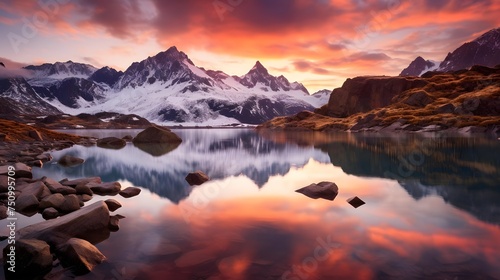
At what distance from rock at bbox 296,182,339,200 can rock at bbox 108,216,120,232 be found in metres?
12.1

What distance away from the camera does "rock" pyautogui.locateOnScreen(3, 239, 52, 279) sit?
10578mm

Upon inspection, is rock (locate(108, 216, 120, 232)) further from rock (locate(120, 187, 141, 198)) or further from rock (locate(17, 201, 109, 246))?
rock (locate(120, 187, 141, 198))

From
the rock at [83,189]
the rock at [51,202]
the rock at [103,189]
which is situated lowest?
the rock at [103,189]

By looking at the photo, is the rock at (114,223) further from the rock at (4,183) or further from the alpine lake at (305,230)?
the rock at (4,183)

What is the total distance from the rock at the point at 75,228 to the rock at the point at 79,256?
129cm

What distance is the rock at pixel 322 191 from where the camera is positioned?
72.9ft

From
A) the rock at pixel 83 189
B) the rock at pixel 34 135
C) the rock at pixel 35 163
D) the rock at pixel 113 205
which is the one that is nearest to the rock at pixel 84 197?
the rock at pixel 83 189

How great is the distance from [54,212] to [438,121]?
409ft

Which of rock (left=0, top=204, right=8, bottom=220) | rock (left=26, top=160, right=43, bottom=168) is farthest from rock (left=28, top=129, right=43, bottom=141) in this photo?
rock (left=0, top=204, right=8, bottom=220)

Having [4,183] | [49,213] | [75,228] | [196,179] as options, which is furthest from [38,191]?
[196,179]

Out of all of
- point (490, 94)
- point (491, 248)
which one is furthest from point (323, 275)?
point (490, 94)

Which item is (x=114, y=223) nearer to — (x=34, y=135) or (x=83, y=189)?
(x=83, y=189)

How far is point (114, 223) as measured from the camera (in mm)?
15906

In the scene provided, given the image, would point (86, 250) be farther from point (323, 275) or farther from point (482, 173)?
point (482, 173)
